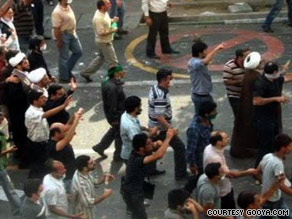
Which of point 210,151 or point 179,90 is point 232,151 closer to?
point 210,151

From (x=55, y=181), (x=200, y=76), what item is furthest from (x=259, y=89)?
(x=55, y=181)

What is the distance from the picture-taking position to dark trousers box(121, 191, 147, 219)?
718 cm

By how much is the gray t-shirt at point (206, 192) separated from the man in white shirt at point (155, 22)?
6.15 metres

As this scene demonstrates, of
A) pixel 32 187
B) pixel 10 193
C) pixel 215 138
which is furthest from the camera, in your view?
pixel 10 193

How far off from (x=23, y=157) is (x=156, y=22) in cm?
470

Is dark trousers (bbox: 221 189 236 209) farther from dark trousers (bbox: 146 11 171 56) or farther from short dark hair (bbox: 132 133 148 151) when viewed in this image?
dark trousers (bbox: 146 11 171 56)

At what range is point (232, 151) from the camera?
9133 millimetres

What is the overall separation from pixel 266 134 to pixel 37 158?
2.95 metres

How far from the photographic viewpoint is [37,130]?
810 centimetres

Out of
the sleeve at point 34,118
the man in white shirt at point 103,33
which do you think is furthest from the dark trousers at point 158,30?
the sleeve at point 34,118

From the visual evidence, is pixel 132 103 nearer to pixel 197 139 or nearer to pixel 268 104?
pixel 197 139

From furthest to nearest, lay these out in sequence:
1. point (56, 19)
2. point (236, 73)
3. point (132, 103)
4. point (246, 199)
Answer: point (56, 19), point (236, 73), point (132, 103), point (246, 199)

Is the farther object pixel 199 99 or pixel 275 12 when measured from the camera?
pixel 275 12

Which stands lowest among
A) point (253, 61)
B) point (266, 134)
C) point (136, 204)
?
point (136, 204)
